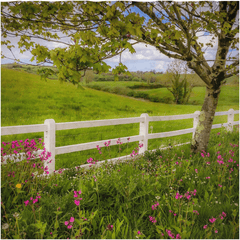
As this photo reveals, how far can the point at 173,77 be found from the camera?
12781mm

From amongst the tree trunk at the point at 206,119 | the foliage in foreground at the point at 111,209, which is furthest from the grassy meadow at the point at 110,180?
the tree trunk at the point at 206,119

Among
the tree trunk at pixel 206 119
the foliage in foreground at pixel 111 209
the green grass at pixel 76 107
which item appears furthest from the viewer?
the green grass at pixel 76 107

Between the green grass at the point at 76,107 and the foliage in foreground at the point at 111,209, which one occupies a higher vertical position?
the green grass at the point at 76,107

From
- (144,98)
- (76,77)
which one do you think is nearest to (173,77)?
(144,98)

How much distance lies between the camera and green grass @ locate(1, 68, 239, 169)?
10.1 m

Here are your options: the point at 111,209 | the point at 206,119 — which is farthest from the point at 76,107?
the point at 111,209

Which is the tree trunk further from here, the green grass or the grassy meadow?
the green grass

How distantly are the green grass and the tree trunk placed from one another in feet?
9.76

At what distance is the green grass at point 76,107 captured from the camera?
10070mm

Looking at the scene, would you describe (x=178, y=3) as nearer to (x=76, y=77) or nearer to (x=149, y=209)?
(x=76, y=77)

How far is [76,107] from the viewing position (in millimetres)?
14570

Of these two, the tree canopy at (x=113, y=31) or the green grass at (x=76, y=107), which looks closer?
the tree canopy at (x=113, y=31)

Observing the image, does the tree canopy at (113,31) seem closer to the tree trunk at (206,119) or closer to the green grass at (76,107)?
the tree trunk at (206,119)

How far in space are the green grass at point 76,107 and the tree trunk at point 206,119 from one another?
298 cm
